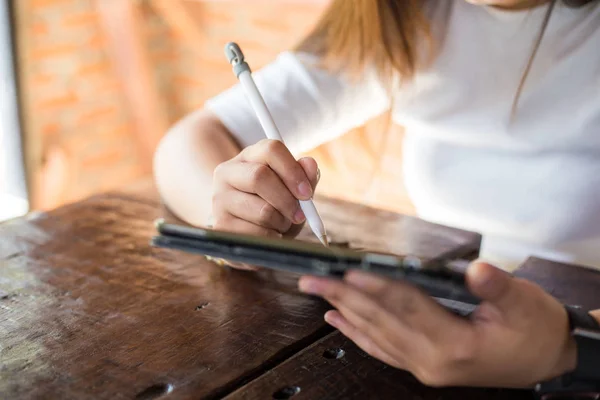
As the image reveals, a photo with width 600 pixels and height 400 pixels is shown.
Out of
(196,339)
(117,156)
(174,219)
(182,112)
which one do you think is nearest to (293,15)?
(182,112)

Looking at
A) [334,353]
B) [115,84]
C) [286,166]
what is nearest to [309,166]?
[286,166]

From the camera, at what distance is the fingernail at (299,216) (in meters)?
0.69

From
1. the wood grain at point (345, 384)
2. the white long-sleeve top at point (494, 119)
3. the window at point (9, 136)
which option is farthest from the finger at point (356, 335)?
the window at point (9, 136)

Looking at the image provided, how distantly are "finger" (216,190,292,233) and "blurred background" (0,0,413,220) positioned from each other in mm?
1238

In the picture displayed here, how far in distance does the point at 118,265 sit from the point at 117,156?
1.92 metres

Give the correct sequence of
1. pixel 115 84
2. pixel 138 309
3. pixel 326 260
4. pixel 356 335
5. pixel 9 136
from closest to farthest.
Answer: pixel 326 260 < pixel 356 335 < pixel 138 309 < pixel 9 136 < pixel 115 84

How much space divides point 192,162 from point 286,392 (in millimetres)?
458

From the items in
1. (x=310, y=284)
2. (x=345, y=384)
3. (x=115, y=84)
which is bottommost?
(x=345, y=384)

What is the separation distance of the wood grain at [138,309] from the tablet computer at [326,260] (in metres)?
0.14

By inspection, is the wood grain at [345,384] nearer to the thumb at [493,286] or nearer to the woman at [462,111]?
the thumb at [493,286]

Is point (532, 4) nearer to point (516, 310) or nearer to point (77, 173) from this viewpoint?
point (516, 310)

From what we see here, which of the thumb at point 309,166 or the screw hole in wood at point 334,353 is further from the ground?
the thumb at point 309,166

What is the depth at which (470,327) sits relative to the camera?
45 centimetres

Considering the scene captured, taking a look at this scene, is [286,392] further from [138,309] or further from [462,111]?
[462,111]
